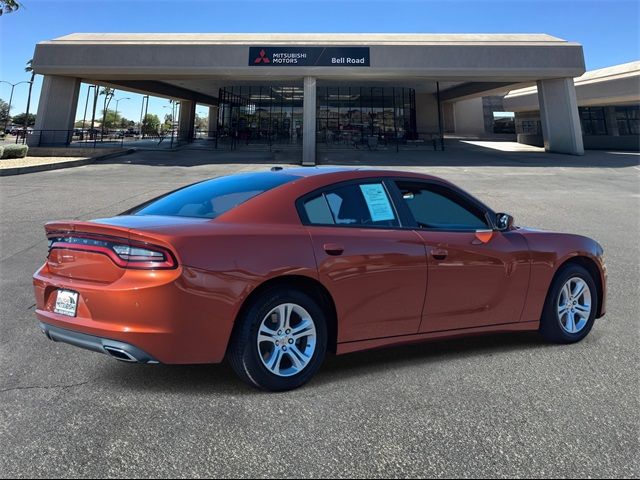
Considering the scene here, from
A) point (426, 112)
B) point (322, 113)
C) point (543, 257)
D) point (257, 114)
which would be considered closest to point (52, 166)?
point (543, 257)

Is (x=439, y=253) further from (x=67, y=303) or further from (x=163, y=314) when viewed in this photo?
(x=67, y=303)

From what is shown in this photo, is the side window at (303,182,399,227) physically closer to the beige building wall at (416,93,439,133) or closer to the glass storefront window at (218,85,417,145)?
the glass storefront window at (218,85,417,145)

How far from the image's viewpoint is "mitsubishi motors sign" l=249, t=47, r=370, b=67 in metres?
27.1

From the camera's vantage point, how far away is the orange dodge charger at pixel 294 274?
2744 millimetres

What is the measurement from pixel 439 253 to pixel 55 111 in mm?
31852

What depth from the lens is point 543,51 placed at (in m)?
27.6

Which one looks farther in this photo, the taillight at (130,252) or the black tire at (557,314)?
the black tire at (557,314)

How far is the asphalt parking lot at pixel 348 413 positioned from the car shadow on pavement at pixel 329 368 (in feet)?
0.05

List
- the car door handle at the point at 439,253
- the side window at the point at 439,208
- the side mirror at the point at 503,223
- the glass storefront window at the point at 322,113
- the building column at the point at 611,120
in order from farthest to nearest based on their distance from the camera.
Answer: the building column at the point at 611,120
the glass storefront window at the point at 322,113
the side mirror at the point at 503,223
the side window at the point at 439,208
the car door handle at the point at 439,253

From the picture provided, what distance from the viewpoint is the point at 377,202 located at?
3523 millimetres

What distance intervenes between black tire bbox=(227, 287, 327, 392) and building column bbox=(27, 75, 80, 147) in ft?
102

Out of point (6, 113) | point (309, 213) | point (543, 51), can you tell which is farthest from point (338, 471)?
point (6, 113)

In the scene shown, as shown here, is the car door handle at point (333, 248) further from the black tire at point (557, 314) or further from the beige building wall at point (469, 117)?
the beige building wall at point (469, 117)

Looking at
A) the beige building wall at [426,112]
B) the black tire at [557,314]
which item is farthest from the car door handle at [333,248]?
the beige building wall at [426,112]
